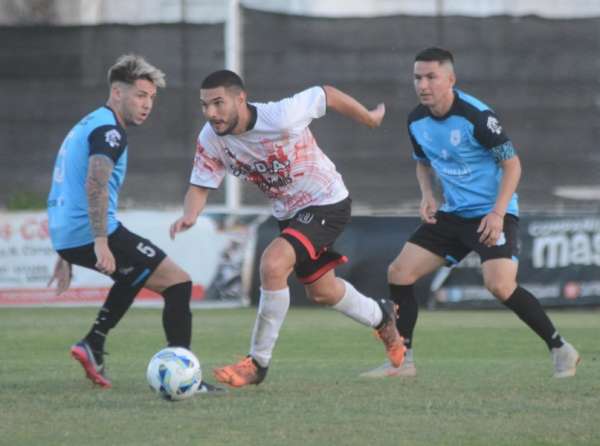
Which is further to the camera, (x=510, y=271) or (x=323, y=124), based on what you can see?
(x=323, y=124)

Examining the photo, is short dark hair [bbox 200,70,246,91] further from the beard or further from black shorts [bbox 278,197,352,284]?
black shorts [bbox 278,197,352,284]

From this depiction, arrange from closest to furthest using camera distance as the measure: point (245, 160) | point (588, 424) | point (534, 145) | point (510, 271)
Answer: point (588, 424), point (245, 160), point (510, 271), point (534, 145)

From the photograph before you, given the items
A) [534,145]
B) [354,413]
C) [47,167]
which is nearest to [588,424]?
[354,413]

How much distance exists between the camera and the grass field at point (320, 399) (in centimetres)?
584

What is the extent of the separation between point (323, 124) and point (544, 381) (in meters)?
7.70

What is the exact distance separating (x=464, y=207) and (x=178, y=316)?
1978 mm

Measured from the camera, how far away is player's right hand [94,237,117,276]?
24.3 ft

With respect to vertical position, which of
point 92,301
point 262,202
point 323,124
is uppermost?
point 323,124

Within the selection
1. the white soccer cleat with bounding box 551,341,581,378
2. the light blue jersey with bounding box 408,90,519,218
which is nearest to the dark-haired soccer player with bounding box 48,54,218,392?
the light blue jersey with bounding box 408,90,519,218

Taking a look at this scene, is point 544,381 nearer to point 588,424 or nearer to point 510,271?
point 510,271

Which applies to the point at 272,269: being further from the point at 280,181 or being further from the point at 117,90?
the point at 117,90

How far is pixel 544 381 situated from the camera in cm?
A: 784

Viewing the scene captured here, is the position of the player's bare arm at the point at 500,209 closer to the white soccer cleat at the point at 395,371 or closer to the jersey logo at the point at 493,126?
the jersey logo at the point at 493,126

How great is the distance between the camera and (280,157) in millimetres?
7484
